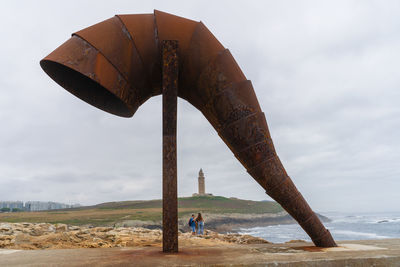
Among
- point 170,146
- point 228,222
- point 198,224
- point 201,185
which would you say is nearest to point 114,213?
point 228,222

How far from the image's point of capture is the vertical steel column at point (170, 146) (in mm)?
4277

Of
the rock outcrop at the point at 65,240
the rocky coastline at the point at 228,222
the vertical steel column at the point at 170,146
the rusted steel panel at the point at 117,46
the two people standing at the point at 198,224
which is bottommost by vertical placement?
the rocky coastline at the point at 228,222

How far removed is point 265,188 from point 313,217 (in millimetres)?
1086

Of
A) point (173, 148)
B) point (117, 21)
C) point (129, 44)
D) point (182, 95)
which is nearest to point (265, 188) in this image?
point (173, 148)

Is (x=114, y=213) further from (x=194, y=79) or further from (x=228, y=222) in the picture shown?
(x=194, y=79)

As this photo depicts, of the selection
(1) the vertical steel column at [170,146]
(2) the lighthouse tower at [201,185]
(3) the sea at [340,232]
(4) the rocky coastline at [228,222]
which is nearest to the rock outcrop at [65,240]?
(1) the vertical steel column at [170,146]

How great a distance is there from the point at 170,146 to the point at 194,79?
1.20 meters

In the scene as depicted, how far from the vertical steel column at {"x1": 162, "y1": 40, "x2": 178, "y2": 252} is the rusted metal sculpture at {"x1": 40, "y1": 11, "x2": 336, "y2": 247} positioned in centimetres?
20

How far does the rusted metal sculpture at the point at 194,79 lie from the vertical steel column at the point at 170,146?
20cm

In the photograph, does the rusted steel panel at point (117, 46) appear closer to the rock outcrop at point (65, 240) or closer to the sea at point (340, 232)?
the rock outcrop at point (65, 240)

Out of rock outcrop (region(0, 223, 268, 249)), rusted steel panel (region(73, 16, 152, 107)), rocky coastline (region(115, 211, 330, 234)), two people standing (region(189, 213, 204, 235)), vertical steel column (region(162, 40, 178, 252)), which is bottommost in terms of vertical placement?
rocky coastline (region(115, 211, 330, 234))

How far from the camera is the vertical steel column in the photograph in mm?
4277

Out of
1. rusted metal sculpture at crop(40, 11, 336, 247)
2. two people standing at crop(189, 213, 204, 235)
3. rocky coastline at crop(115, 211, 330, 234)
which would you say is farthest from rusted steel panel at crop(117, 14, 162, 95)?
rocky coastline at crop(115, 211, 330, 234)

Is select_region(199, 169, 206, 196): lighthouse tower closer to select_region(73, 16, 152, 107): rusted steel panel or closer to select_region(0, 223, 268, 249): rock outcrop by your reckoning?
select_region(0, 223, 268, 249): rock outcrop
